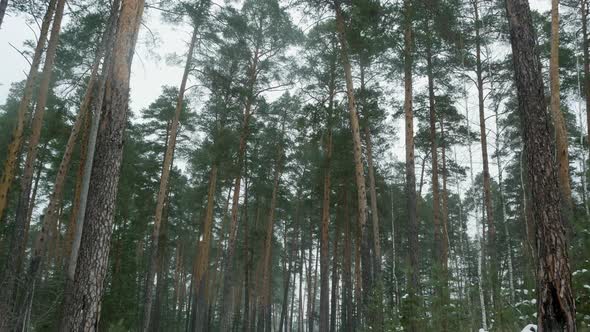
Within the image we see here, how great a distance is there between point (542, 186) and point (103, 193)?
18.9 ft

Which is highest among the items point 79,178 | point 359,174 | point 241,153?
point 241,153

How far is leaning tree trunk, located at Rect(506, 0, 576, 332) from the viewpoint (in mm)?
4516

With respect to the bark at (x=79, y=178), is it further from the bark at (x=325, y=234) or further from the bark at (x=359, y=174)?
the bark at (x=325, y=234)

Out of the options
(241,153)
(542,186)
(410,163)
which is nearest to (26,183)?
(241,153)

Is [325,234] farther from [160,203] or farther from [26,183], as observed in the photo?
[26,183]

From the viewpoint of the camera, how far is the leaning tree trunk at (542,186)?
178 inches

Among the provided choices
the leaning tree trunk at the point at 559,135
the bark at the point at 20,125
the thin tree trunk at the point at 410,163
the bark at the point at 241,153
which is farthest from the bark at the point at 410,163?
the bark at the point at 20,125

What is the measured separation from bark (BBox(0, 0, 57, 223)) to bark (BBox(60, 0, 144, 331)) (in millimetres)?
4990

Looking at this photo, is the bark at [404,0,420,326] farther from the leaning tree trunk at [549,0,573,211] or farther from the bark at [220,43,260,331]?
the bark at [220,43,260,331]

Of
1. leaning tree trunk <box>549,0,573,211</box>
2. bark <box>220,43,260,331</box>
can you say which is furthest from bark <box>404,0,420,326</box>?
bark <box>220,43,260,331</box>

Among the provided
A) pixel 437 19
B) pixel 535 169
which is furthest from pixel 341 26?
pixel 535 169

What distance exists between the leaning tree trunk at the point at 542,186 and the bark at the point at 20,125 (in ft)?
33.8

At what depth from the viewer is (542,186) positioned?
5062 mm

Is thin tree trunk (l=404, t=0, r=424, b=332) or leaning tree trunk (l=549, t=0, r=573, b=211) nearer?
leaning tree trunk (l=549, t=0, r=573, b=211)
